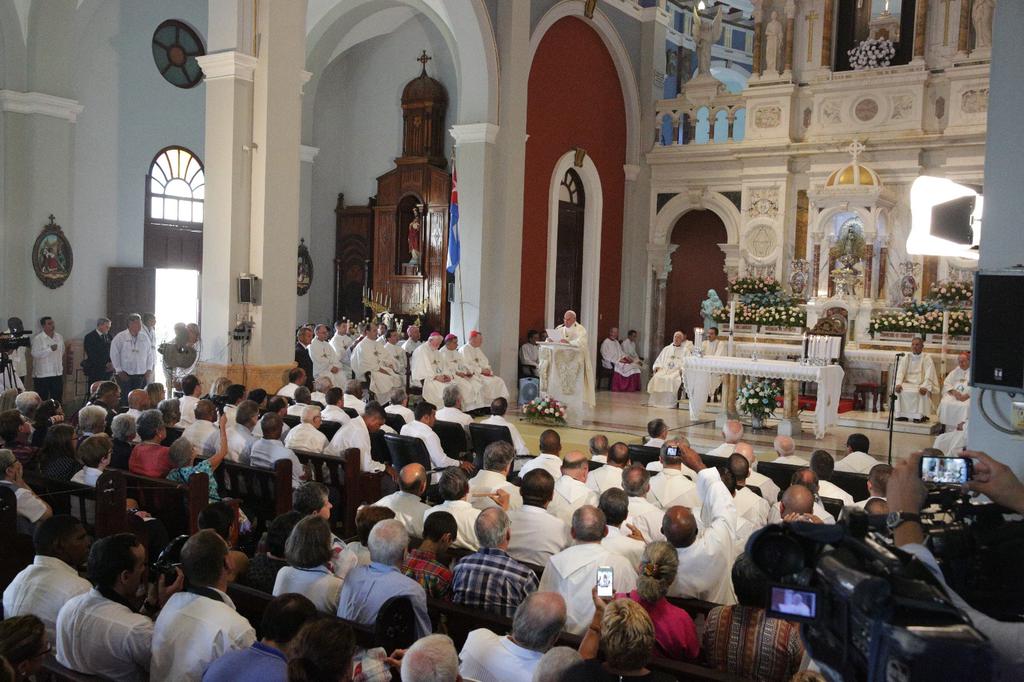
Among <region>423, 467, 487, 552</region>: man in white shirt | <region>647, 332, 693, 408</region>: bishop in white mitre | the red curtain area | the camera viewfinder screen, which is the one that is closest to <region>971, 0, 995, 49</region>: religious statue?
the red curtain area

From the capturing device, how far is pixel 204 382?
11320 mm

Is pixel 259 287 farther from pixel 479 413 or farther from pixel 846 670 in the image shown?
pixel 846 670

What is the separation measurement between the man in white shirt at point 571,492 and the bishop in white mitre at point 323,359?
29.5 ft

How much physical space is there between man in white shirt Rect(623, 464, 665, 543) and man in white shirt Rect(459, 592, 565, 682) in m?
2.10

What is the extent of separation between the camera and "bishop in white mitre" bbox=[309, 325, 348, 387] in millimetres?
14594

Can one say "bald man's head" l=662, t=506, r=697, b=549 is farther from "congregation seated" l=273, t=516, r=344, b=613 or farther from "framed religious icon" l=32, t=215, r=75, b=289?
"framed religious icon" l=32, t=215, r=75, b=289

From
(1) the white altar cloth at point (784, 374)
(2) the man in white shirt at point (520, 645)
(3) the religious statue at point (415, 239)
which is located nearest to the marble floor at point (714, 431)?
(1) the white altar cloth at point (784, 374)

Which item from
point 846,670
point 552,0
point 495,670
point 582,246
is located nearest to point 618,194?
point 582,246

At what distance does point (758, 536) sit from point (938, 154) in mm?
16235

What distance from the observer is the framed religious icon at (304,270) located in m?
18.5

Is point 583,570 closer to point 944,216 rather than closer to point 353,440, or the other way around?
point 944,216

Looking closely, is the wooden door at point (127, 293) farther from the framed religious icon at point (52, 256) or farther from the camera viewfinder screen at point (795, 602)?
the camera viewfinder screen at point (795, 602)

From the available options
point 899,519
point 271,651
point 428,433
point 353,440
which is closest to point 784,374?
point 428,433

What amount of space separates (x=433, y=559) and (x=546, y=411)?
Answer: 8674 millimetres
